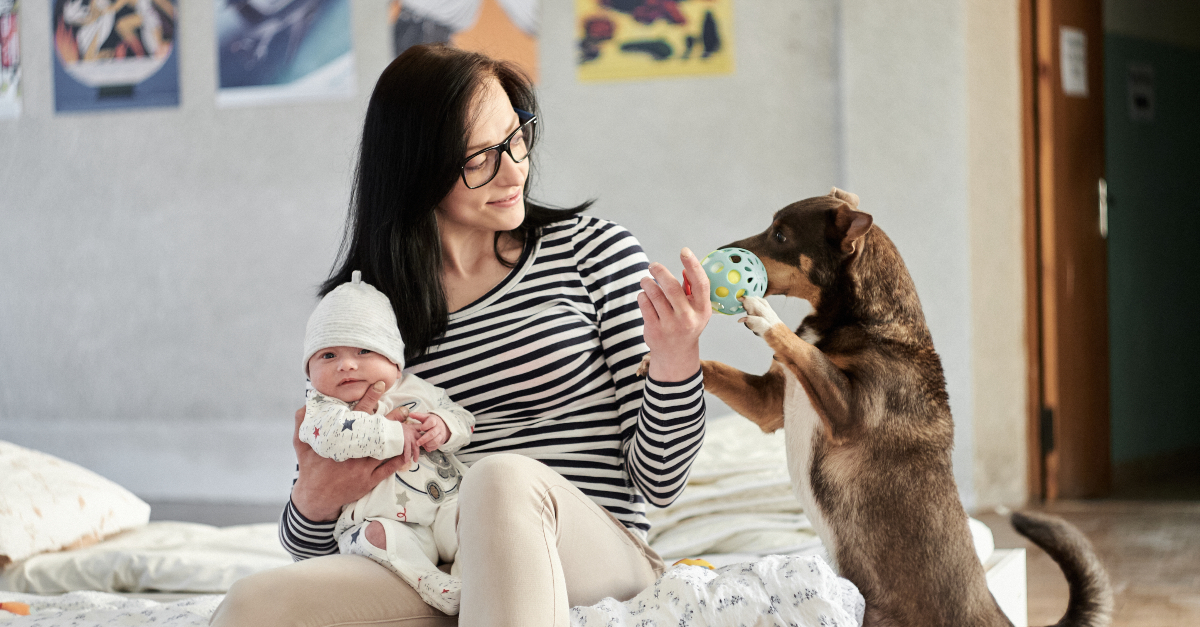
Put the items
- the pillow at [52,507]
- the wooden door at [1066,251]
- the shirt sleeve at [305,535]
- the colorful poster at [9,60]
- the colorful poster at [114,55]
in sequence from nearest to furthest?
the shirt sleeve at [305,535] < the pillow at [52,507] < the wooden door at [1066,251] < the colorful poster at [114,55] < the colorful poster at [9,60]

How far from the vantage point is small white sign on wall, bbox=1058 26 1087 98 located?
4043 mm

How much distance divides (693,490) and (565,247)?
106 cm

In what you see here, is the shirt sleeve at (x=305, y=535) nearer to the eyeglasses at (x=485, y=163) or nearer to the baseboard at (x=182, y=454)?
the eyeglasses at (x=485, y=163)

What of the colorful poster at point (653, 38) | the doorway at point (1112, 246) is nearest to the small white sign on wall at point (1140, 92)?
the doorway at point (1112, 246)

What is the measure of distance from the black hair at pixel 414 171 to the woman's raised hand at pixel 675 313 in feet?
1.29

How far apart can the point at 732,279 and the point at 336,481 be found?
618 millimetres

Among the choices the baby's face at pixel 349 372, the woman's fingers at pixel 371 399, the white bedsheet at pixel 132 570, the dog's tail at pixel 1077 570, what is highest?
the baby's face at pixel 349 372

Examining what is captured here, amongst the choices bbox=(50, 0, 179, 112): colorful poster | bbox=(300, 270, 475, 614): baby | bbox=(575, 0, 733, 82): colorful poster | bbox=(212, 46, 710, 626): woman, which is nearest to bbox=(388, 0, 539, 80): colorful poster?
bbox=(575, 0, 733, 82): colorful poster

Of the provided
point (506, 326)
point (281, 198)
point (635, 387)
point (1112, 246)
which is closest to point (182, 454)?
point (281, 198)

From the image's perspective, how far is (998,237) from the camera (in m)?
3.86

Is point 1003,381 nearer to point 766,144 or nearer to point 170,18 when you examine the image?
point 766,144

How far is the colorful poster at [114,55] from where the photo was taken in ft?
14.9

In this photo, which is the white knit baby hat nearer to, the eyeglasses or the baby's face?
the baby's face

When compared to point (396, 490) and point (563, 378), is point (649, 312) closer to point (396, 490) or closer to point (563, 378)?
point (563, 378)
